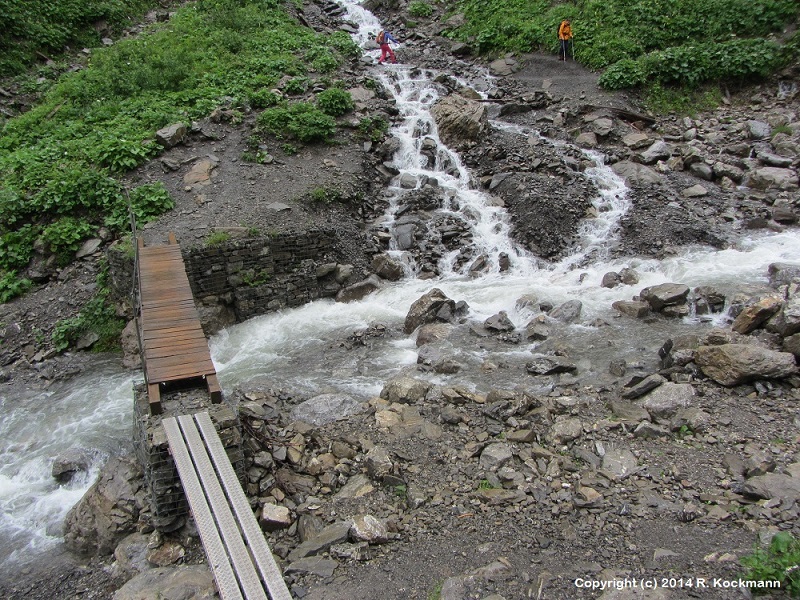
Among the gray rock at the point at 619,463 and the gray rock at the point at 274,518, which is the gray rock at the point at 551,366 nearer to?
the gray rock at the point at 619,463

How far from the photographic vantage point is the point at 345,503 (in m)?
5.71

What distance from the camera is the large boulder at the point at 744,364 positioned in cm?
680

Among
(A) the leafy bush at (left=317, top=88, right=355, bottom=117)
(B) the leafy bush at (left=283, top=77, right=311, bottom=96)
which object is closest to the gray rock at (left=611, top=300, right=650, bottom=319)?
(A) the leafy bush at (left=317, top=88, right=355, bottom=117)

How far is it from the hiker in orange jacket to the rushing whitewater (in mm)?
7259

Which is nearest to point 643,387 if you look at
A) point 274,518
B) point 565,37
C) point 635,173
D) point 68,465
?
point 274,518

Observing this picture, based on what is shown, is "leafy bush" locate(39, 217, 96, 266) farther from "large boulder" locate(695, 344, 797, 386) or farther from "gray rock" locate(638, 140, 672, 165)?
"gray rock" locate(638, 140, 672, 165)

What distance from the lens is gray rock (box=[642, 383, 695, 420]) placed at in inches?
261

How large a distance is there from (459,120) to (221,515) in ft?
42.3

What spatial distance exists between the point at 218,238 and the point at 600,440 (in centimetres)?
754

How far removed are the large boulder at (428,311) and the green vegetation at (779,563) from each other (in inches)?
250

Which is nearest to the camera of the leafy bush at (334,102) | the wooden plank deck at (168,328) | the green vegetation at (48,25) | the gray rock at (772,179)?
the wooden plank deck at (168,328)

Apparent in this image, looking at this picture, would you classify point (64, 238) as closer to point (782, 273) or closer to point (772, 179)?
point (782, 273)

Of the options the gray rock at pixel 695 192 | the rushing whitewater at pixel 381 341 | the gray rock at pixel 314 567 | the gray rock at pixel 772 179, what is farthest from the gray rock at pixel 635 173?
the gray rock at pixel 314 567

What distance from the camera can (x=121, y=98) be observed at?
51.3 feet
